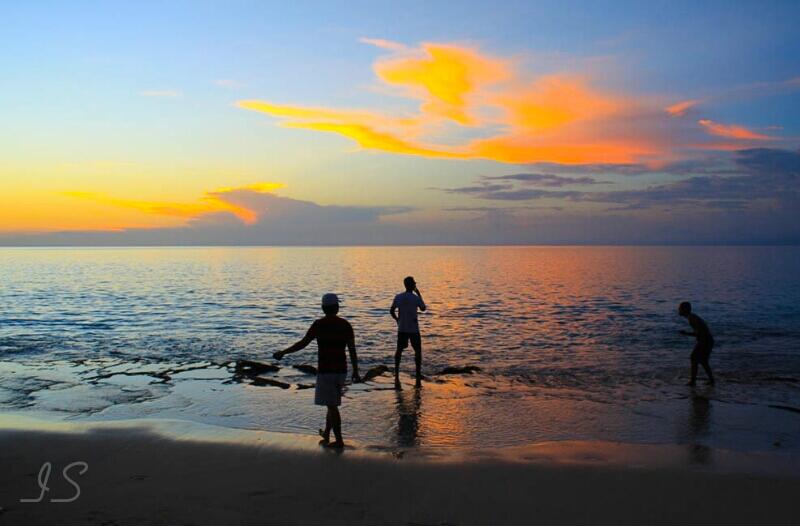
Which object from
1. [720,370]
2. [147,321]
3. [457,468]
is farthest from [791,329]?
[147,321]

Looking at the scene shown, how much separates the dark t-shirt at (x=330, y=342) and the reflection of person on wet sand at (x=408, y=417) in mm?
1664

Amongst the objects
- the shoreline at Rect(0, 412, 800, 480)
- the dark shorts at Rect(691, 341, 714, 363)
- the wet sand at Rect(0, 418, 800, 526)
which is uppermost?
the dark shorts at Rect(691, 341, 714, 363)

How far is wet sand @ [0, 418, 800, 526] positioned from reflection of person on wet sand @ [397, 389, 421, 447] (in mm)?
966

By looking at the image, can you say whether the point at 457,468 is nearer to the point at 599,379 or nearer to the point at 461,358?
the point at 599,379

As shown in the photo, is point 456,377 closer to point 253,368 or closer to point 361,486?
point 253,368

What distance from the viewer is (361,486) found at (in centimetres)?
646

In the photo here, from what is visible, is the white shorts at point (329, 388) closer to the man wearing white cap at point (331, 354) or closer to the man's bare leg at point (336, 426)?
the man wearing white cap at point (331, 354)

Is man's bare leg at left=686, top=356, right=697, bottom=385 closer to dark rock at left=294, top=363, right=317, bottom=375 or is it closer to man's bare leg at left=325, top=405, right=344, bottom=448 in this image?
man's bare leg at left=325, top=405, right=344, bottom=448

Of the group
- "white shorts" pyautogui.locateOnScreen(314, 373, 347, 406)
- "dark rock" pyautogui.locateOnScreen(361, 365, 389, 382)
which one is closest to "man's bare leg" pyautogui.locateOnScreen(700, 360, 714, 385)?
"dark rock" pyautogui.locateOnScreen(361, 365, 389, 382)

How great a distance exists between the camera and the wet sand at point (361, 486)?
5668 millimetres

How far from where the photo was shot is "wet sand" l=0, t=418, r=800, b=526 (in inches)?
223

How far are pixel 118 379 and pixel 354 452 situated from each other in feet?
28.9

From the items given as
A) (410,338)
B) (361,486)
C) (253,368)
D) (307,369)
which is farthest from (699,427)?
(253,368)

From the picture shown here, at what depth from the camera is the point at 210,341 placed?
814 inches
